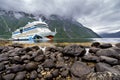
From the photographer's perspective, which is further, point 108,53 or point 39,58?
point 39,58

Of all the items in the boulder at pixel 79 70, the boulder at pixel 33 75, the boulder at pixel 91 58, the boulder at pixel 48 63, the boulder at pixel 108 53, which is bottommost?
the boulder at pixel 33 75

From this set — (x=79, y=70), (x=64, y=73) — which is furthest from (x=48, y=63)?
(x=79, y=70)

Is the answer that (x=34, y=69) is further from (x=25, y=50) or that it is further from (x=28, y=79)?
(x=25, y=50)

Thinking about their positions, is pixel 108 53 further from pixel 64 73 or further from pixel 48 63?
pixel 48 63

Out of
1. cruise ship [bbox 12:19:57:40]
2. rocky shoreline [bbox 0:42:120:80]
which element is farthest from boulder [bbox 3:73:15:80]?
cruise ship [bbox 12:19:57:40]

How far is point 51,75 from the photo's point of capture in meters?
11.0

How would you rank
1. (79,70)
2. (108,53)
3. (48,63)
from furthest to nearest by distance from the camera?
1. (108,53)
2. (48,63)
3. (79,70)

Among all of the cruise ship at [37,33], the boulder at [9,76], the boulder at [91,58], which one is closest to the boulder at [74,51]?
the boulder at [91,58]

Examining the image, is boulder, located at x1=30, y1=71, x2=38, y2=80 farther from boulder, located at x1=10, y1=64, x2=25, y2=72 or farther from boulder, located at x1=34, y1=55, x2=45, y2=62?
boulder, located at x1=34, y1=55, x2=45, y2=62

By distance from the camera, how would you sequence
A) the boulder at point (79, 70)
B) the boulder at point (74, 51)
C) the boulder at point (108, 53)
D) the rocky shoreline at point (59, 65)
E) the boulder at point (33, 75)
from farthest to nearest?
1. the boulder at point (74, 51)
2. the boulder at point (108, 53)
3. the boulder at point (33, 75)
4. the rocky shoreline at point (59, 65)
5. the boulder at point (79, 70)

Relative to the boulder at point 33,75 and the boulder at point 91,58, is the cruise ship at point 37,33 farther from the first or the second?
the boulder at point 33,75

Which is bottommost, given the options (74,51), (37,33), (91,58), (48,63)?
(48,63)

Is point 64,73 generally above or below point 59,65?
below

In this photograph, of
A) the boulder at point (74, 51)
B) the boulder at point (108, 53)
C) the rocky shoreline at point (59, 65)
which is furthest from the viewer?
the boulder at point (74, 51)
